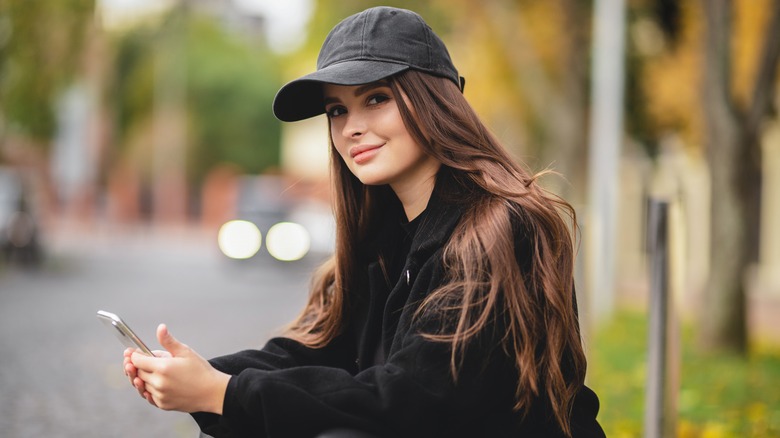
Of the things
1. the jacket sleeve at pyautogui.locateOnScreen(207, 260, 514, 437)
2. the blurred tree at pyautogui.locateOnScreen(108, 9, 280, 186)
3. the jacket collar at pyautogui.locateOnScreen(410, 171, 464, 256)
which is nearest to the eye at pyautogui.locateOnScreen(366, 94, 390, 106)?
the jacket collar at pyautogui.locateOnScreen(410, 171, 464, 256)

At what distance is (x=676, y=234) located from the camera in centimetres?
395

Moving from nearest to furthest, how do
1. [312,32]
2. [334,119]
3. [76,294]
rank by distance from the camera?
[334,119], [76,294], [312,32]

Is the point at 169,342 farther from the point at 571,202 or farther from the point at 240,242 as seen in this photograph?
the point at 240,242

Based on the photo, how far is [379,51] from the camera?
2.35 metres

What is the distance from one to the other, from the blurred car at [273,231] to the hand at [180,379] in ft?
53.5

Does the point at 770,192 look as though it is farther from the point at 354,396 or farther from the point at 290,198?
the point at 354,396

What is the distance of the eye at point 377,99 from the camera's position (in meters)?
2.46

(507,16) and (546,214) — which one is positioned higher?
(507,16)

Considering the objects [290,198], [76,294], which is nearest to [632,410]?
[76,294]

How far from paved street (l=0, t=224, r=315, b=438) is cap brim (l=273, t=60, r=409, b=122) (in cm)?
73

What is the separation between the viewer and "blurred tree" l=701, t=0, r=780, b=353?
8.61m

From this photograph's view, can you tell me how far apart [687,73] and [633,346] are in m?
7.84

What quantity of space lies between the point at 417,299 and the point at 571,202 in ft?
34.2

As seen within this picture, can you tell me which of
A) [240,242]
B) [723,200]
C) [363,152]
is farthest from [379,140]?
[240,242]
